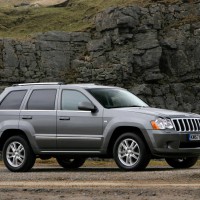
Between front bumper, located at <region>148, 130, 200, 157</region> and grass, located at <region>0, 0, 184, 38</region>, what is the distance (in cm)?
3025

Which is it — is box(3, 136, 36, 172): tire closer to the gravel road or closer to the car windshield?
the gravel road

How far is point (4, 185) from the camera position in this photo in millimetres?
11281

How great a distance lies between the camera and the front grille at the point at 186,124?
13570mm

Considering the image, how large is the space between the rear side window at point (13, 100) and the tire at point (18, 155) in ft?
2.35

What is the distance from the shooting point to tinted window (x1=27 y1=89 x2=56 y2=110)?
14.7 m

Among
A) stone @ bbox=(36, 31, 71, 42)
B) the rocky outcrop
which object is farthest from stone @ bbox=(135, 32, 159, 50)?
stone @ bbox=(36, 31, 71, 42)

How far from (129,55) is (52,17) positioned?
6897mm

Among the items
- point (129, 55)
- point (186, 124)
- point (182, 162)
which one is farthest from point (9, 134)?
point (129, 55)

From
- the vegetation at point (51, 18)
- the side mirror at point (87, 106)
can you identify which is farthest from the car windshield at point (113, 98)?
the vegetation at point (51, 18)

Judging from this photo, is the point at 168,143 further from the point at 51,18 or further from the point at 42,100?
the point at 51,18

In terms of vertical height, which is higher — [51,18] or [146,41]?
[51,18]

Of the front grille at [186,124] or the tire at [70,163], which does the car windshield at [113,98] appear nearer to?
the front grille at [186,124]

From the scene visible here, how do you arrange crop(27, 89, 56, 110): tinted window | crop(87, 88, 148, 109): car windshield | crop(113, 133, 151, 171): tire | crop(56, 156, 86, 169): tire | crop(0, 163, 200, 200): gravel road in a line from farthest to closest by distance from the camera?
crop(56, 156, 86, 169): tire
crop(27, 89, 56, 110): tinted window
crop(87, 88, 148, 109): car windshield
crop(113, 133, 151, 171): tire
crop(0, 163, 200, 200): gravel road

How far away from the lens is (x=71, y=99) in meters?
14.5
